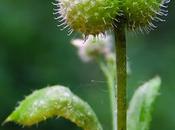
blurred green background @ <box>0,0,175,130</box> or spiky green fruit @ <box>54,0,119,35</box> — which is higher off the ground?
blurred green background @ <box>0,0,175,130</box>

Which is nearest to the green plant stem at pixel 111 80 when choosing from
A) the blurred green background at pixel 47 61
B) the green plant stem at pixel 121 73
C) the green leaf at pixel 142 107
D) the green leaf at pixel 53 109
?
the green leaf at pixel 142 107

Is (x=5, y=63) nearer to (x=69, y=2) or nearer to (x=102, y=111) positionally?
(x=102, y=111)

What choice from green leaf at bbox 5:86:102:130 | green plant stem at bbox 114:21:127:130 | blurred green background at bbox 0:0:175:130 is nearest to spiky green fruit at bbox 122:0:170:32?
green plant stem at bbox 114:21:127:130

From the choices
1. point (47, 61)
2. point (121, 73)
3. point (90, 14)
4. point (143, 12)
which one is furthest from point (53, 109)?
point (47, 61)

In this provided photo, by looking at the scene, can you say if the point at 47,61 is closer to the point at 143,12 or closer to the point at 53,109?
the point at 53,109

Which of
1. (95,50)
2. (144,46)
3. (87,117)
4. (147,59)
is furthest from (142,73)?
(87,117)

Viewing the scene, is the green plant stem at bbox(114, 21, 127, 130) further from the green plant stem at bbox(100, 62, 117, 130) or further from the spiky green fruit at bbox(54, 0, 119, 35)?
the green plant stem at bbox(100, 62, 117, 130)

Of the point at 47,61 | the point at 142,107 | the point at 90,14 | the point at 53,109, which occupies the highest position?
the point at 47,61
